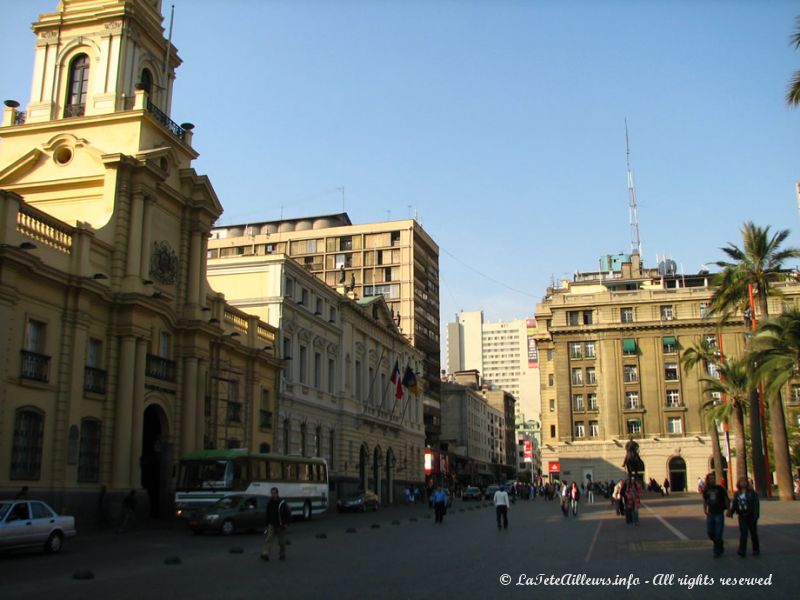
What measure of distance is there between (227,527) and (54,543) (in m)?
7.62

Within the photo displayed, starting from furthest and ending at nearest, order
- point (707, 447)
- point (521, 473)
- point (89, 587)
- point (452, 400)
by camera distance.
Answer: point (521, 473) → point (452, 400) → point (707, 447) → point (89, 587)

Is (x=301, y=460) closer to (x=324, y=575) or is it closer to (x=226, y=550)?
(x=226, y=550)

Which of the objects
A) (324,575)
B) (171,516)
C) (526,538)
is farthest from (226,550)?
(171,516)

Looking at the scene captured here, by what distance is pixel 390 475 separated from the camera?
64.7 m

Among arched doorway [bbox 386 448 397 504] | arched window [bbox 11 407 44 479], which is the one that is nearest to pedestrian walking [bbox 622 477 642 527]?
arched window [bbox 11 407 44 479]

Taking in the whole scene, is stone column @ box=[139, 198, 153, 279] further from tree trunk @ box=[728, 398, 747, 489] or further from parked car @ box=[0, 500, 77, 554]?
tree trunk @ box=[728, 398, 747, 489]

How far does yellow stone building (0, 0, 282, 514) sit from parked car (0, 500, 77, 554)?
5.35 metres

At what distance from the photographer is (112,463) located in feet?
99.0

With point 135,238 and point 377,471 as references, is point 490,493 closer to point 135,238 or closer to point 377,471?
point 377,471

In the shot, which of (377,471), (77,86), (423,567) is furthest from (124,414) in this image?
(377,471)

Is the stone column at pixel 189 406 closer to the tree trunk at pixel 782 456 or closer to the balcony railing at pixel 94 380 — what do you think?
the balcony railing at pixel 94 380

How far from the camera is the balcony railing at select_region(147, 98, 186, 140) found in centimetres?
3566

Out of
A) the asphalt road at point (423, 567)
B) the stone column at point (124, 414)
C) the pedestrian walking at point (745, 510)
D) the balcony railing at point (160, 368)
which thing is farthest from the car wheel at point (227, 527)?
the pedestrian walking at point (745, 510)

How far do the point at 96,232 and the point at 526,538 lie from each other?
63.9 feet
